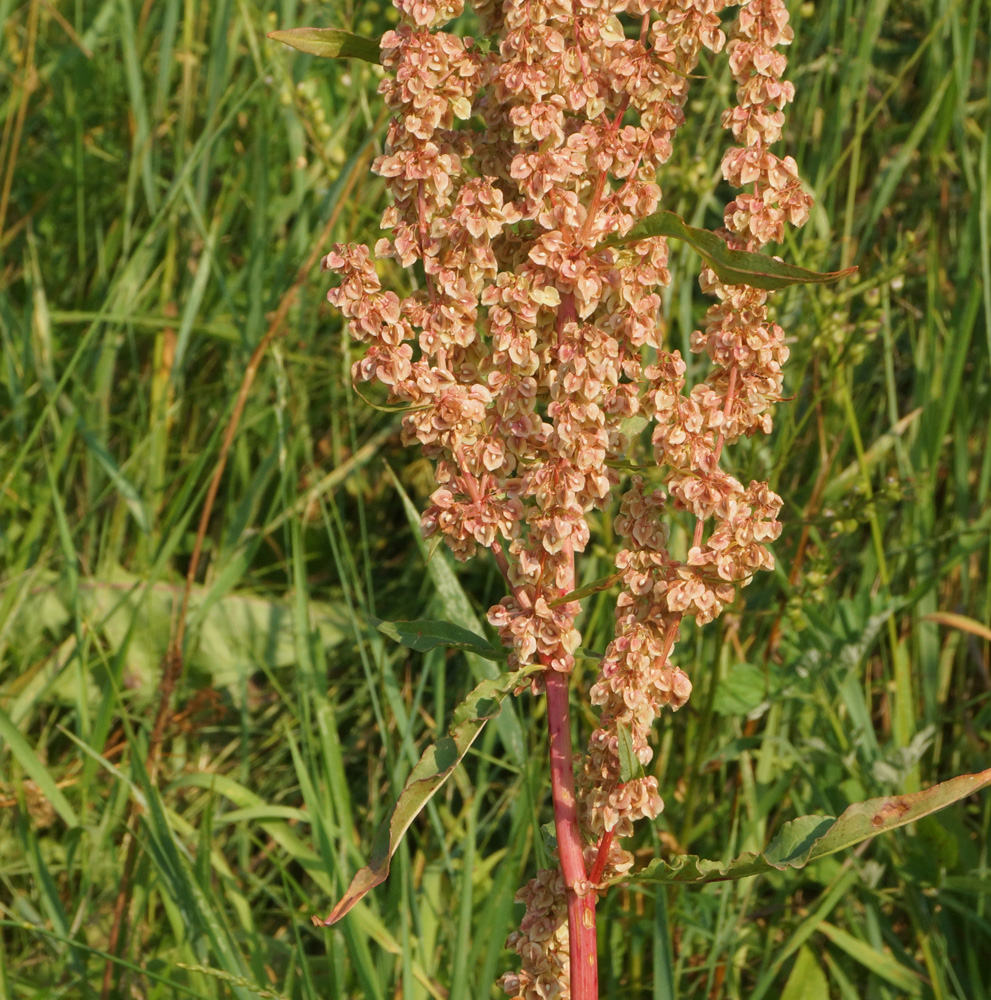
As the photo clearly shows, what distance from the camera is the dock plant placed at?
3.95ft

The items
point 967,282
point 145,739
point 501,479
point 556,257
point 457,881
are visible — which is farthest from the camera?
point 967,282

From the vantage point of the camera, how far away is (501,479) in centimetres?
133

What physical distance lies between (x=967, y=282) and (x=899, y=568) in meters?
0.68

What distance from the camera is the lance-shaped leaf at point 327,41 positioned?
1.29m

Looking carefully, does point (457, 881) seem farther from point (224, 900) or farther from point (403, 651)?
point (403, 651)

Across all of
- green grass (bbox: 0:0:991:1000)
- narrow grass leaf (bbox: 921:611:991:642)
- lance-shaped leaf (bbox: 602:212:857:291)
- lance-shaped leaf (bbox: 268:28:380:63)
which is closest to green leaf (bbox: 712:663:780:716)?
green grass (bbox: 0:0:991:1000)

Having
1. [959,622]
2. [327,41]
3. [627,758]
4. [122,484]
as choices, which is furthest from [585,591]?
[122,484]

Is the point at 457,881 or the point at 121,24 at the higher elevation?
the point at 121,24

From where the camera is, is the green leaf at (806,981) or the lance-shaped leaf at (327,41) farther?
the green leaf at (806,981)

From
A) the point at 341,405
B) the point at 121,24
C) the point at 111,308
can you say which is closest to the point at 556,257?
the point at 341,405

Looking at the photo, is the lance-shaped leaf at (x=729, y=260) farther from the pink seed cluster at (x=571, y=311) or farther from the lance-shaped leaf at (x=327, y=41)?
the lance-shaped leaf at (x=327, y=41)

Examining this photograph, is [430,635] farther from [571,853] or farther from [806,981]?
[806,981]

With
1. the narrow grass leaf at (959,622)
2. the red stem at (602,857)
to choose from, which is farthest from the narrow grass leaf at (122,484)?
the narrow grass leaf at (959,622)

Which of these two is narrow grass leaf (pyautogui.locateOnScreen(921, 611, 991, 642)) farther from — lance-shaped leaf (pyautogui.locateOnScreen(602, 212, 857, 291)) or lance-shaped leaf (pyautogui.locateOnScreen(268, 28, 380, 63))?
lance-shaped leaf (pyautogui.locateOnScreen(268, 28, 380, 63))
